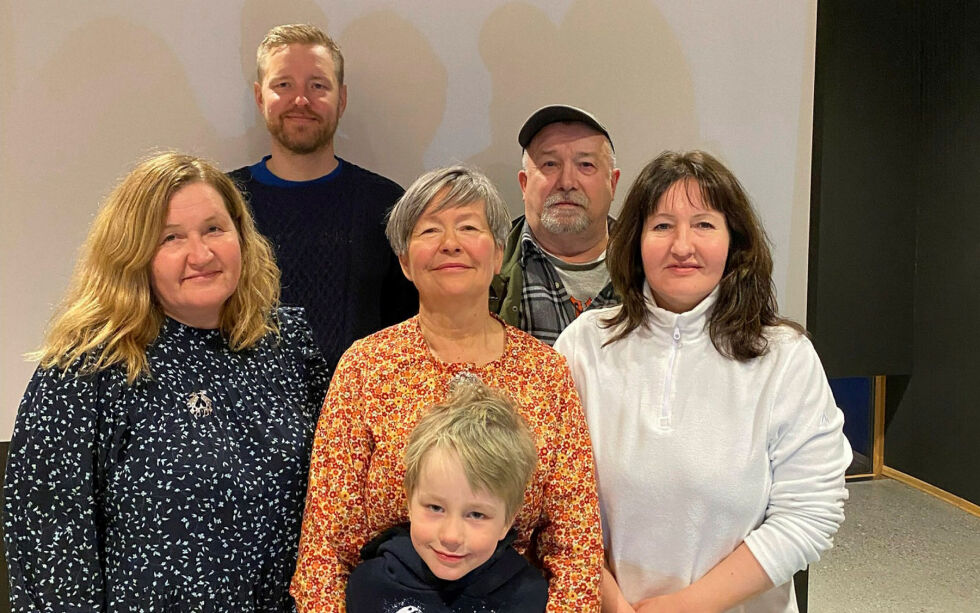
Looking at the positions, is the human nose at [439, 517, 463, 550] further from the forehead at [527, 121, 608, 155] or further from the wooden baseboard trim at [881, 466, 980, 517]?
the wooden baseboard trim at [881, 466, 980, 517]

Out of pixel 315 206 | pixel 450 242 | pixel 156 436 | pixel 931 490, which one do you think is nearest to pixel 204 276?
pixel 156 436

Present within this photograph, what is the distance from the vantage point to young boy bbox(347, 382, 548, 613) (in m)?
1.53

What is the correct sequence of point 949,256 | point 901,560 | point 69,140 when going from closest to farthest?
point 69,140, point 901,560, point 949,256

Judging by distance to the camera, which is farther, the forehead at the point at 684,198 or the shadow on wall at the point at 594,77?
the shadow on wall at the point at 594,77

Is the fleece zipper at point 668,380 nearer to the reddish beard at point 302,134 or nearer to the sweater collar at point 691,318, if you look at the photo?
the sweater collar at point 691,318

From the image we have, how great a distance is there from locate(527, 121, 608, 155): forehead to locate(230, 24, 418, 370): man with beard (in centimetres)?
59

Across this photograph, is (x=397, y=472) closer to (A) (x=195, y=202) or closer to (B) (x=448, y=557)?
(B) (x=448, y=557)

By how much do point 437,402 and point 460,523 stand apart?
277 mm

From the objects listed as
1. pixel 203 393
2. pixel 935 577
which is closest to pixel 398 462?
pixel 203 393

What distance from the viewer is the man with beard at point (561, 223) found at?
8.03 ft

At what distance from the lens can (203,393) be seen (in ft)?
5.78

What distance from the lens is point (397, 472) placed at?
5.45 ft

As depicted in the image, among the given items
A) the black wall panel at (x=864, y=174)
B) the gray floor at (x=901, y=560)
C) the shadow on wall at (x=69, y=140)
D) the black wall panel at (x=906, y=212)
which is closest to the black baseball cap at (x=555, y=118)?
the shadow on wall at (x=69, y=140)

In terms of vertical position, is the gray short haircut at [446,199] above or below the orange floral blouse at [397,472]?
above
